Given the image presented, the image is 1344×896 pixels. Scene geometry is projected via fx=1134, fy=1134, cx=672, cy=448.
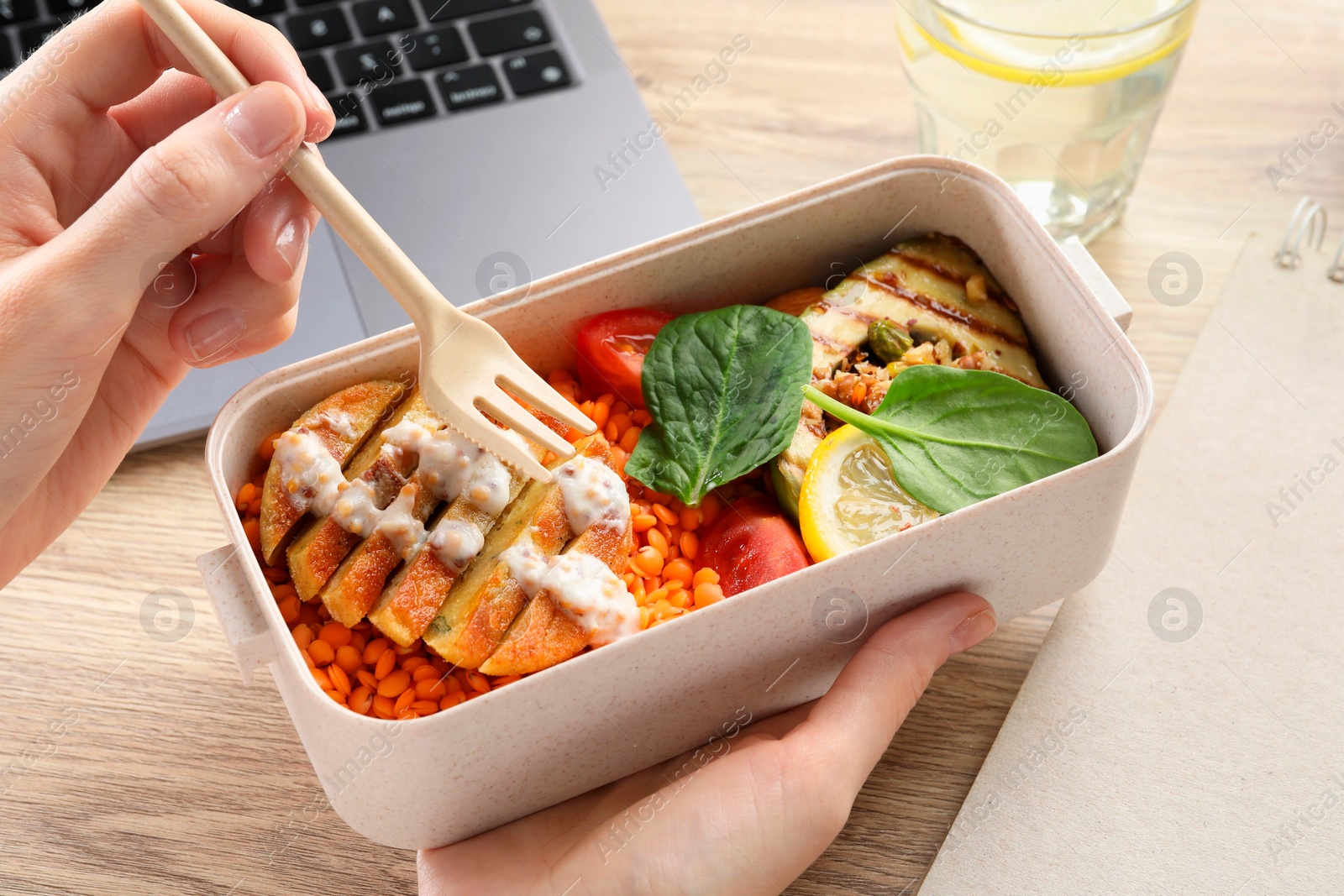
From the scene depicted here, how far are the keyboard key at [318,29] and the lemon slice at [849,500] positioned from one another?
126 centimetres

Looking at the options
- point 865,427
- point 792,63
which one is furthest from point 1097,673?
point 792,63

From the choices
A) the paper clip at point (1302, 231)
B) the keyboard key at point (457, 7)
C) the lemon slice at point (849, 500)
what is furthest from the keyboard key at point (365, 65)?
the paper clip at point (1302, 231)

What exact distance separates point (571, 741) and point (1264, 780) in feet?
2.76

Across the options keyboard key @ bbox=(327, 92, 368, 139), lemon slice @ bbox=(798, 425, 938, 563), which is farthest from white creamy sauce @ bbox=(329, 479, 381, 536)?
keyboard key @ bbox=(327, 92, 368, 139)

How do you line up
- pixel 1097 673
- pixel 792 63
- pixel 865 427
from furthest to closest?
pixel 792 63
pixel 1097 673
pixel 865 427

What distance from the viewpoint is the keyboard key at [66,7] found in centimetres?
206

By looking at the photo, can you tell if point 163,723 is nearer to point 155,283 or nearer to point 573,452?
point 155,283

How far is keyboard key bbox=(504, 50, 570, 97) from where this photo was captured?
202 centimetres

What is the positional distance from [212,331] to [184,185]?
0.37m

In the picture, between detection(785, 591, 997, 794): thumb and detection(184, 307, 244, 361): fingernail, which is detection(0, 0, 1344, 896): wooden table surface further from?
detection(184, 307, 244, 361): fingernail

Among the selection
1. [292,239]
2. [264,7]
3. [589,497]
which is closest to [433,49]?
[264,7]

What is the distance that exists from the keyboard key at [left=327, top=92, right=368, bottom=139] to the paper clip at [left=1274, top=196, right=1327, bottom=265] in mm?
1550

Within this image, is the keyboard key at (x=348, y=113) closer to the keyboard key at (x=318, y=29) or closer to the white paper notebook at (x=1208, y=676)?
the keyboard key at (x=318, y=29)

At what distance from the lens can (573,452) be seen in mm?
1290
